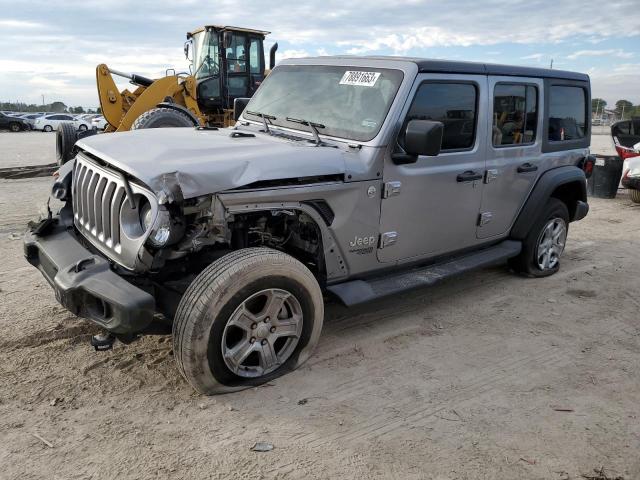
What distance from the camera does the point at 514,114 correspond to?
16.0ft

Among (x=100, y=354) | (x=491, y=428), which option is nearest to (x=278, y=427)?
(x=491, y=428)

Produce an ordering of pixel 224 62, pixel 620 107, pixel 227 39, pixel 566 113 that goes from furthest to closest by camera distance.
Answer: pixel 620 107 → pixel 224 62 → pixel 227 39 → pixel 566 113

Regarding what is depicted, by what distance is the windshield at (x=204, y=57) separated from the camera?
12031mm

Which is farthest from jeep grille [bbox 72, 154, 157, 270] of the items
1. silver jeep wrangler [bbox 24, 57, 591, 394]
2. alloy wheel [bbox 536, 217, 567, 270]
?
alloy wheel [bbox 536, 217, 567, 270]

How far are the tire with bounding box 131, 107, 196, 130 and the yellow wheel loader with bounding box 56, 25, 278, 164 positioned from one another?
122 mm

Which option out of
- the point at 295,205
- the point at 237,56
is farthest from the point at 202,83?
the point at 295,205

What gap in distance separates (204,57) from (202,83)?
2.10 ft

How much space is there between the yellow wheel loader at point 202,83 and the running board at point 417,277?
6.48 metres

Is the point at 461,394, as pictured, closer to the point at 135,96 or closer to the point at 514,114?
the point at 514,114

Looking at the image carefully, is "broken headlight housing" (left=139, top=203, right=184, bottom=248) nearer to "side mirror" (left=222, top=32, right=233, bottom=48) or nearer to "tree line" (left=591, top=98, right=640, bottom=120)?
"side mirror" (left=222, top=32, right=233, bottom=48)

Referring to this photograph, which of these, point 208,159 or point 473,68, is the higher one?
point 473,68

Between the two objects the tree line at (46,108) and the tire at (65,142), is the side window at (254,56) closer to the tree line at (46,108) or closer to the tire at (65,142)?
the tire at (65,142)

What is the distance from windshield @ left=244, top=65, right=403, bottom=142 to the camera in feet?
12.7

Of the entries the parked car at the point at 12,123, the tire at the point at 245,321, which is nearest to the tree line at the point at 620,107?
the parked car at the point at 12,123
